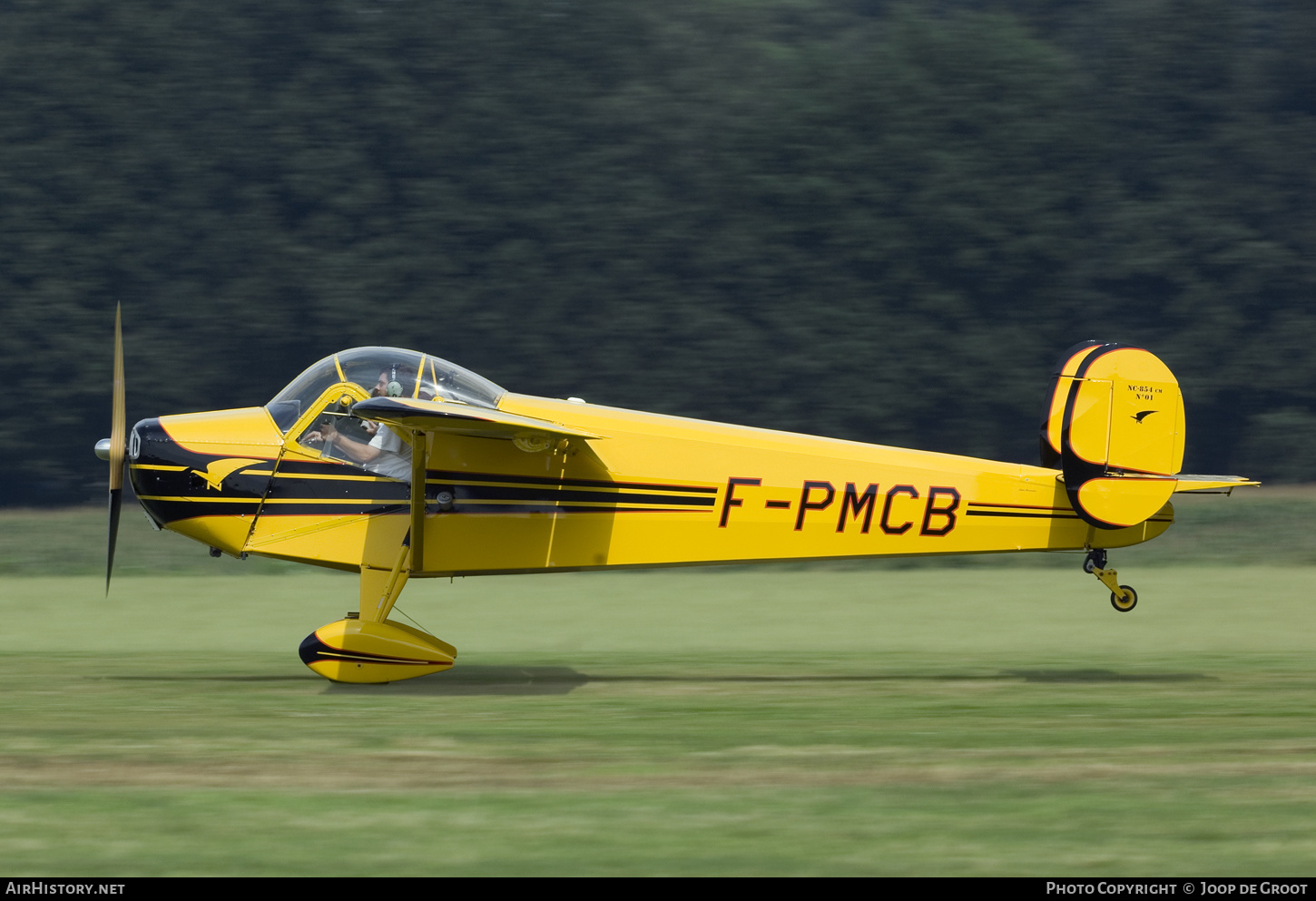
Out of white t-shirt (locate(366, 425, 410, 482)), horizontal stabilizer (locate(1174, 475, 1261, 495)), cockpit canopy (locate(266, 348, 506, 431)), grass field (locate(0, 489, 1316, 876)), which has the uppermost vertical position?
horizontal stabilizer (locate(1174, 475, 1261, 495))

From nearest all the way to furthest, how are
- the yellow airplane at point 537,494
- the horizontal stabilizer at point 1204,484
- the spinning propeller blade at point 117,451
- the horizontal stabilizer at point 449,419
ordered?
the horizontal stabilizer at point 449,419, the horizontal stabilizer at point 1204,484, the spinning propeller blade at point 117,451, the yellow airplane at point 537,494

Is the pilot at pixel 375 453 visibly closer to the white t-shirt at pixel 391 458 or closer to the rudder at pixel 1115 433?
the white t-shirt at pixel 391 458

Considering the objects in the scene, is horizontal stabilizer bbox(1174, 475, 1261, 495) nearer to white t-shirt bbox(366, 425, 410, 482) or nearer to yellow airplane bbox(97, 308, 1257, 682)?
yellow airplane bbox(97, 308, 1257, 682)

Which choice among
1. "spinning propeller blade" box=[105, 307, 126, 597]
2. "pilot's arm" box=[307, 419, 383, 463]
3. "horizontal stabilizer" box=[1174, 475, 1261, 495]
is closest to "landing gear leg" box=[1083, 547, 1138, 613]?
"horizontal stabilizer" box=[1174, 475, 1261, 495]

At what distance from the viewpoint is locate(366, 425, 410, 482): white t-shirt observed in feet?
30.9

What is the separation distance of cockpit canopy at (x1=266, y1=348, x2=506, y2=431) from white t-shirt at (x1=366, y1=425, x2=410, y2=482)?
13.7 inches

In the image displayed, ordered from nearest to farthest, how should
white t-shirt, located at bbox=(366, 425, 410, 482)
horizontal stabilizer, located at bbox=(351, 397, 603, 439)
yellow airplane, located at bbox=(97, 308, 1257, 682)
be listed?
horizontal stabilizer, located at bbox=(351, 397, 603, 439) → yellow airplane, located at bbox=(97, 308, 1257, 682) → white t-shirt, located at bbox=(366, 425, 410, 482)

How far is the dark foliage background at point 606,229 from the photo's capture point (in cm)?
2784

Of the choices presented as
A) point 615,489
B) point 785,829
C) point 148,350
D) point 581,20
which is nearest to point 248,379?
point 148,350

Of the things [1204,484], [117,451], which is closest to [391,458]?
[117,451]

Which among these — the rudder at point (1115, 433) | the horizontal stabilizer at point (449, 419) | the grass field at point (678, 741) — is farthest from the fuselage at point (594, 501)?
A: the grass field at point (678, 741)

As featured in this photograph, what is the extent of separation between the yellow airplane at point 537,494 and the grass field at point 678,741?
37.0 inches
